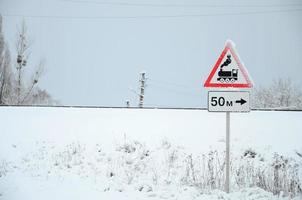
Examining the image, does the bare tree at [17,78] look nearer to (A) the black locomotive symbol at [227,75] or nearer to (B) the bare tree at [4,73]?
(B) the bare tree at [4,73]

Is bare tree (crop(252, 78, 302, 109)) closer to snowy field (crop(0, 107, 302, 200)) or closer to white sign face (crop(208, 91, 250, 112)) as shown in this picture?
snowy field (crop(0, 107, 302, 200))

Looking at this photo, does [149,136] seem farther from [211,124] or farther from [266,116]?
[266,116]

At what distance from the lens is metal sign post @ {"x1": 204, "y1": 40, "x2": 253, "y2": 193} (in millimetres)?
7156

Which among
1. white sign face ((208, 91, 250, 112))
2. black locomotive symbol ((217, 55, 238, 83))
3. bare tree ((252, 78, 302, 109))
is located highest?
bare tree ((252, 78, 302, 109))

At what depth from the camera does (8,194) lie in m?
7.36

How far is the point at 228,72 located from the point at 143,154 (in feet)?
16.9

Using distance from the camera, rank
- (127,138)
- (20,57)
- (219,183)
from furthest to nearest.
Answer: (20,57), (127,138), (219,183)

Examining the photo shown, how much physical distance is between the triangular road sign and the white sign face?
6.5 inches

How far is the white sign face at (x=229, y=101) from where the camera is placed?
7.16 metres

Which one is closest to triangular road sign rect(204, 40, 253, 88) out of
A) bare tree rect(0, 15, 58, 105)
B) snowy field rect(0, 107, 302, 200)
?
snowy field rect(0, 107, 302, 200)

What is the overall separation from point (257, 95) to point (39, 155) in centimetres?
4319

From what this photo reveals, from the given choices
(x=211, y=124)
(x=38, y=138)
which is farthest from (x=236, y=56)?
(x=38, y=138)

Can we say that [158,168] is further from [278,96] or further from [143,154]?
[278,96]

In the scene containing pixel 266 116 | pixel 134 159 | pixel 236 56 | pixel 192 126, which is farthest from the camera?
pixel 266 116
